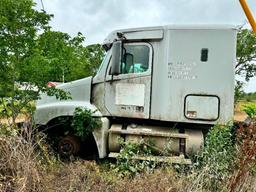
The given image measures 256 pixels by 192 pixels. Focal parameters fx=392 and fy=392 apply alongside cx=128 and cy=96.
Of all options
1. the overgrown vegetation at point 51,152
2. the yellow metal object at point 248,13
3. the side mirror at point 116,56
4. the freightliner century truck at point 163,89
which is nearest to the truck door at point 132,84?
the freightliner century truck at point 163,89

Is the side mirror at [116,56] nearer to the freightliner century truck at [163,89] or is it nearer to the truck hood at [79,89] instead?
the freightliner century truck at [163,89]

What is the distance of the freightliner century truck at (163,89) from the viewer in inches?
295

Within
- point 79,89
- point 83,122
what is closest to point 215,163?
point 83,122

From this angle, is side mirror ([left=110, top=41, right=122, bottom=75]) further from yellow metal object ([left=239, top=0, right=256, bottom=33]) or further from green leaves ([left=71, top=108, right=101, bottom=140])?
yellow metal object ([left=239, top=0, right=256, bottom=33])

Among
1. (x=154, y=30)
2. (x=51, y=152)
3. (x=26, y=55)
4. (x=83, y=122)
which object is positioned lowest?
(x=51, y=152)

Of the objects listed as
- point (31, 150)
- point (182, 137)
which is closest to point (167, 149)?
point (182, 137)

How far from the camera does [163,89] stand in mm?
7613

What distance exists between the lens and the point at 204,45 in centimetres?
751

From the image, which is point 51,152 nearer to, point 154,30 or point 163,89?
point 163,89

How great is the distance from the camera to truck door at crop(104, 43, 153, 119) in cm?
774

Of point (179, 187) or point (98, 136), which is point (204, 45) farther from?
point (179, 187)

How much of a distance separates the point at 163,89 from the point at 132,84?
63 cm

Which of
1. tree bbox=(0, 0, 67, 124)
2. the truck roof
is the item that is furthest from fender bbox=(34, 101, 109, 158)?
the truck roof

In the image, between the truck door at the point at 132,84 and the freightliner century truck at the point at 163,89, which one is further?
the truck door at the point at 132,84
